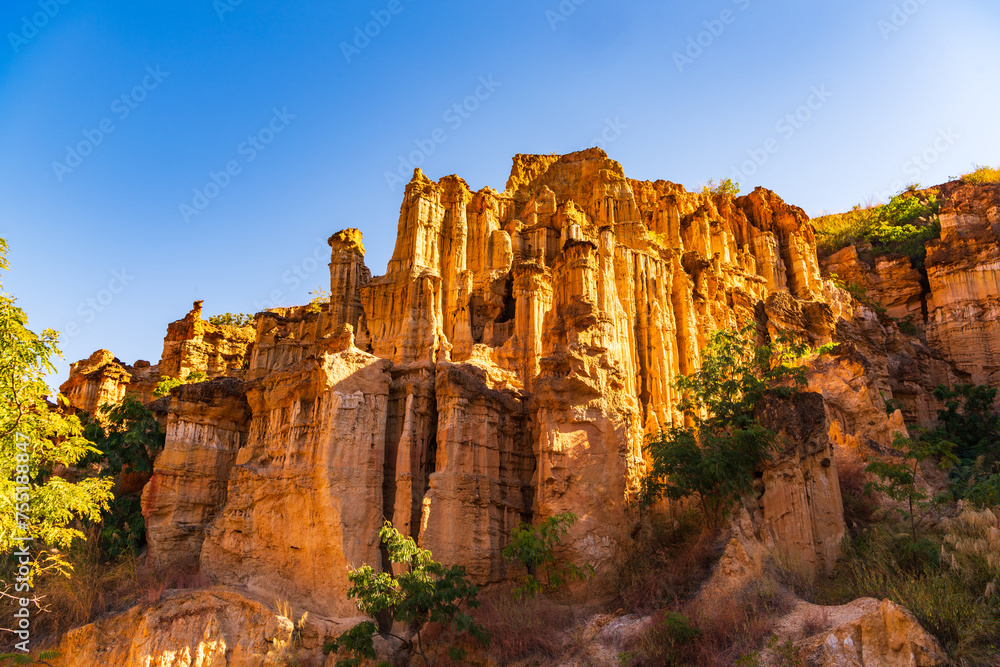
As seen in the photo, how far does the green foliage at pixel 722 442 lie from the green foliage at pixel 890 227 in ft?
106

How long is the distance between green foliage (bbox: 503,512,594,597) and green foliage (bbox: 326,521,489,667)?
1726mm

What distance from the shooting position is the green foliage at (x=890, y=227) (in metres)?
47.5

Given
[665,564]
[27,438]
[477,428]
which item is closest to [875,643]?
[665,564]

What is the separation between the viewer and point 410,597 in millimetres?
15469

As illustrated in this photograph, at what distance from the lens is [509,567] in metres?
19.3

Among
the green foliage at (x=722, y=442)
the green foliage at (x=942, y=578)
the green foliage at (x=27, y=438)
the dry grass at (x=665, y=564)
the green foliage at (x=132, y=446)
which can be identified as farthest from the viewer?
the green foliage at (x=132, y=446)

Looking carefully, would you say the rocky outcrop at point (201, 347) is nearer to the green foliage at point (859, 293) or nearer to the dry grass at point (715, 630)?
the dry grass at point (715, 630)

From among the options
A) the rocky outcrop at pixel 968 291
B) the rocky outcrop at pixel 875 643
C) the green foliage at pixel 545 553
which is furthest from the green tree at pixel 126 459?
the rocky outcrop at pixel 968 291

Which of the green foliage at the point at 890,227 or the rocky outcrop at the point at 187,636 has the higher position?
the green foliage at the point at 890,227

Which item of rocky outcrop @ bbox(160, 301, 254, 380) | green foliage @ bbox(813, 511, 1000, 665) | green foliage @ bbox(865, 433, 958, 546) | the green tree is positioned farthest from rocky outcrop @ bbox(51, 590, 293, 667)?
rocky outcrop @ bbox(160, 301, 254, 380)

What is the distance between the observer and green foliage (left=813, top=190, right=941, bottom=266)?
156ft

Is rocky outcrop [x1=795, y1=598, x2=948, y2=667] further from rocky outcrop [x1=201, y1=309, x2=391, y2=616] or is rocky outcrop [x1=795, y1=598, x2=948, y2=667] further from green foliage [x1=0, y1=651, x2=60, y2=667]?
green foliage [x1=0, y1=651, x2=60, y2=667]

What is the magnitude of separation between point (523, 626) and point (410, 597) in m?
2.95

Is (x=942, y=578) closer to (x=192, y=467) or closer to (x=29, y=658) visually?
(x=192, y=467)
